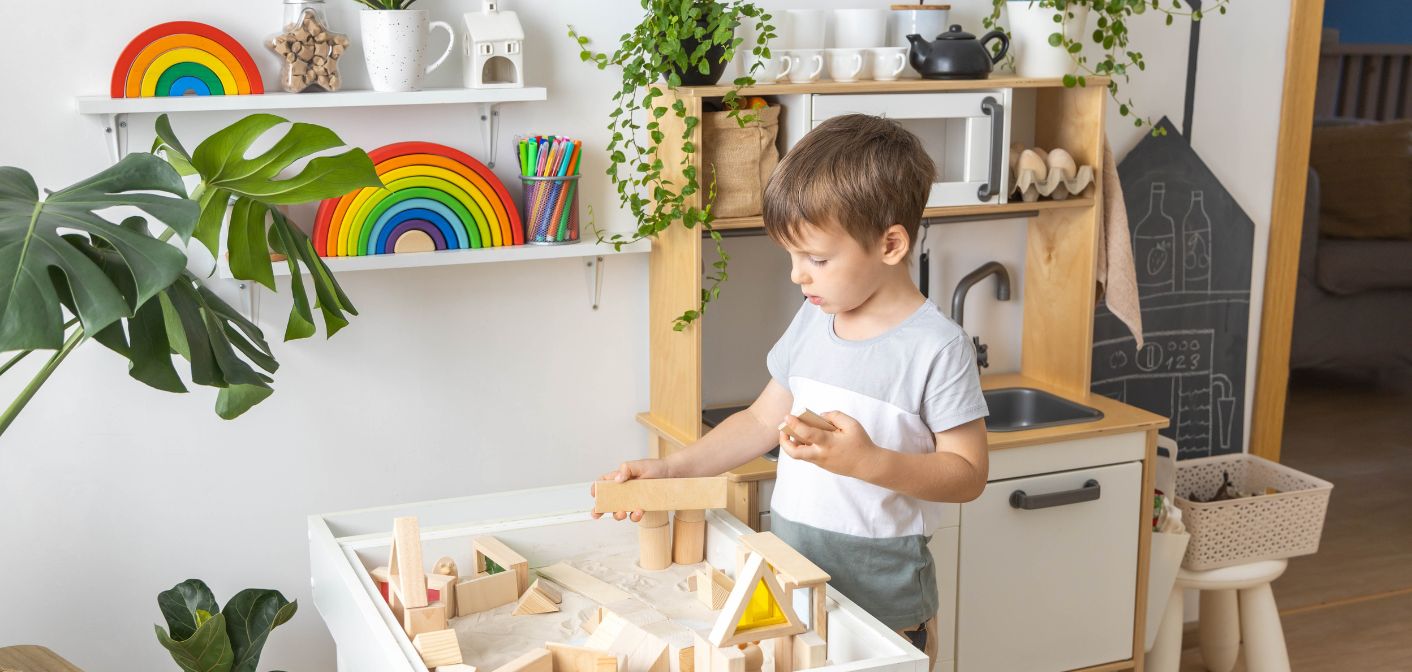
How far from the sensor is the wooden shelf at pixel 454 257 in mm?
2260

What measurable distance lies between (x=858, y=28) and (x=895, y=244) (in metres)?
1.08

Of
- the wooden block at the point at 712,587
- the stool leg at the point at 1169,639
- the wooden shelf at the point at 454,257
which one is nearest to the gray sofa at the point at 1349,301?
the stool leg at the point at 1169,639

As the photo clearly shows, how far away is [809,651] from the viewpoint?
1390mm

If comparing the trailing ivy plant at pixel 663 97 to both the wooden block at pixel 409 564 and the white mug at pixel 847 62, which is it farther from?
the wooden block at pixel 409 564

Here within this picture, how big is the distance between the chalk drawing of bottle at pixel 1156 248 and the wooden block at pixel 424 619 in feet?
6.63

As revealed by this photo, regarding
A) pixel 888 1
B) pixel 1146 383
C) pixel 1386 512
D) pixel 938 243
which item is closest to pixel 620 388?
pixel 938 243

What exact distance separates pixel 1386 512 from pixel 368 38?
10.7 ft

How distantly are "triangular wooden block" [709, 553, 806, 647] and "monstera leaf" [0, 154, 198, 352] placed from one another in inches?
26.3

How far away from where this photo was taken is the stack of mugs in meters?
2.42

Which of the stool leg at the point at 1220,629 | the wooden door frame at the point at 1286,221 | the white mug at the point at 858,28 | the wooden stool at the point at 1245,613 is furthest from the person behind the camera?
the wooden door frame at the point at 1286,221

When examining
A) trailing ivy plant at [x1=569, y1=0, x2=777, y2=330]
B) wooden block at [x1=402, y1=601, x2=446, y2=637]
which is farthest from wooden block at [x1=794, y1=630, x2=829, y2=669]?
trailing ivy plant at [x1=569, y1=0, x2=777, y2=330]

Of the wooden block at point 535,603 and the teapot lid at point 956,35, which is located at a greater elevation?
the teapot lid at point 956,35

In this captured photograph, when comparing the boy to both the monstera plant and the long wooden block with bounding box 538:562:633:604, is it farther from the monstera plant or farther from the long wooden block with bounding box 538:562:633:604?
the monstera plant

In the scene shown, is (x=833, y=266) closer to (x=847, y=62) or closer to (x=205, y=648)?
(x=847, y=62)
